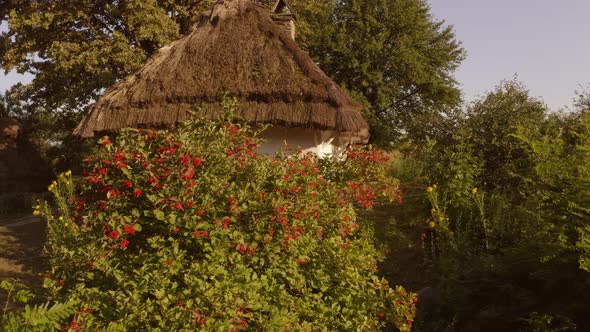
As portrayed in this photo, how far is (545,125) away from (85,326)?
7.69m

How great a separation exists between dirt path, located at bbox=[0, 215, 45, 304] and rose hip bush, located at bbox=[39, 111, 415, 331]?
357cm

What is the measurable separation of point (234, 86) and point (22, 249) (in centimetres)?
502

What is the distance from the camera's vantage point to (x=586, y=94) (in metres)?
9.62

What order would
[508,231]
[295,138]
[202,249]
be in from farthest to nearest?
[295,138] → [508,231] → [202,249]

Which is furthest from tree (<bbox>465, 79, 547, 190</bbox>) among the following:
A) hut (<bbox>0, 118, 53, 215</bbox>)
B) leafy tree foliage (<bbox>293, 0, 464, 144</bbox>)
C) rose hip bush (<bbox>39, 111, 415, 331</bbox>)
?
hut (<bbox>0, 118, 53, 215</bbox>)

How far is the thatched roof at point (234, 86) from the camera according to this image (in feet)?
25.1

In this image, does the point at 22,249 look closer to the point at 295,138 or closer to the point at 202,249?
the point at 295,138

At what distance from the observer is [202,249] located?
114 inches

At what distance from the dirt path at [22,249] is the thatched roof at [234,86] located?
Answer: 95.0 inches

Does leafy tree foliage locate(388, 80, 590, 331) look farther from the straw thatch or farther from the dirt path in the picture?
the straw thatch

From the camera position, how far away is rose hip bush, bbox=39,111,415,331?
8.68 ft

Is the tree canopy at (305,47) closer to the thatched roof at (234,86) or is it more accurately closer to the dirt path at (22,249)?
the thatched roof at (234,86)

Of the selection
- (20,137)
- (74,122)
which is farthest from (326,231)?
(20,137)

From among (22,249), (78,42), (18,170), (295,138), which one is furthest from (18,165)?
(295,138)
